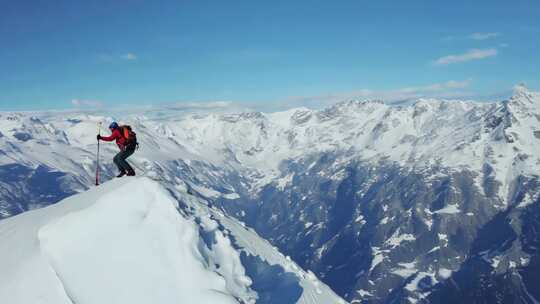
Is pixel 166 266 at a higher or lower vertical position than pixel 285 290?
higher

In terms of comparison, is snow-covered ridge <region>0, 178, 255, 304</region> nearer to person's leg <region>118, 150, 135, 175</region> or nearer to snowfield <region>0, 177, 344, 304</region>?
snowfield <region>0, 177, 344, 304</region>

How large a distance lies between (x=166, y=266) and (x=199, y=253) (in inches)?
88.5

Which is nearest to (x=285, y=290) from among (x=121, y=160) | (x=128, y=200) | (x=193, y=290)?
(x=193, y=290)

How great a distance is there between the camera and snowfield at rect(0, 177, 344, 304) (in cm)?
2581

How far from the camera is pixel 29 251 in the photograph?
1118 inches

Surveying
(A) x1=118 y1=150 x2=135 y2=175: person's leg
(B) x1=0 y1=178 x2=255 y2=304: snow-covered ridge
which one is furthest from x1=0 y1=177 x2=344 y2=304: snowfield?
(A) x1=118 y1=150 x2=135 y2=175: person's leg

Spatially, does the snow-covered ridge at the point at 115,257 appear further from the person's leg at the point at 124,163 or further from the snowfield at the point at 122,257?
the person's leg at the point at 124,163

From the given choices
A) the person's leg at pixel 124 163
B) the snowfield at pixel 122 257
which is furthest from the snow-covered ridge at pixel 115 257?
the person's leg at pixel 124 163

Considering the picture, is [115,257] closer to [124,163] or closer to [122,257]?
[122,257]

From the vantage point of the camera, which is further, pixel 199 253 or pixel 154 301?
pixel 199 253

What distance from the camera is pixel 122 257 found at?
26.9 m

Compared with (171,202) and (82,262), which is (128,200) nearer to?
(171,202)

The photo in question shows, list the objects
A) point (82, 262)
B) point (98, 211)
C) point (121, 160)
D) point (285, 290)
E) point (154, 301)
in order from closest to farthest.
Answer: point (154, 301)
point (82, 262)
point (98, 211)
point (285, 290)
point (121, 160)

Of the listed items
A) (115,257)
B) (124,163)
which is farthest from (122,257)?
(124,163)
